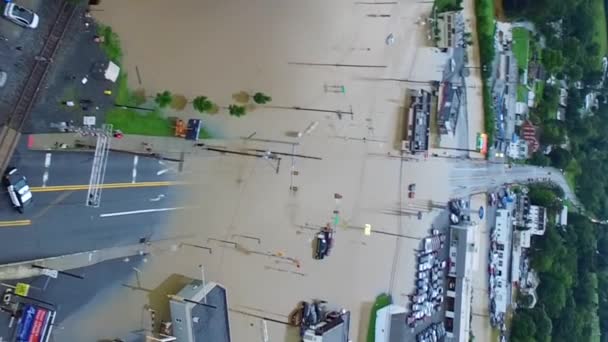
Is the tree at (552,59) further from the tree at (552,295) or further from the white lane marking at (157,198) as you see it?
the white lane marking at (157,198)

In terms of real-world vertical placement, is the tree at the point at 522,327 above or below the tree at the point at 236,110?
below

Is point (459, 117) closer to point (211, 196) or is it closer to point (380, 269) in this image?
point (380, 269)

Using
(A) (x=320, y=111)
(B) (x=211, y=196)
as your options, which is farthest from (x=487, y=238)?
(B) (x=211, y=196)

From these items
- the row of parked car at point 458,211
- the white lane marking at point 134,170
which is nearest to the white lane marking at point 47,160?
the white lane marking at point 134,170

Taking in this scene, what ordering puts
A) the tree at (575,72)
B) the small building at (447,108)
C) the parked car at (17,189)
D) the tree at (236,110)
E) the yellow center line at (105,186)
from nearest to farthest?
the parked car at (17,189) < the yellow center line at (105,186) < the tree at (236,110) < the small building at (447,108) < the tree at (575,72)

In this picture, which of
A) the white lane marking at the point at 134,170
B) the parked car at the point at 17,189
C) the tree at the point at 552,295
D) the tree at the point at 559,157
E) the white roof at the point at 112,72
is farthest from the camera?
the tree at the point at 559,157

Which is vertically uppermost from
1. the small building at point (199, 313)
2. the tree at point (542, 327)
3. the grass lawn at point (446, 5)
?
the grass lawn at point (446, 5)

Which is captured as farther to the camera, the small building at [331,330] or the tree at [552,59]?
the tree at [552,59]
